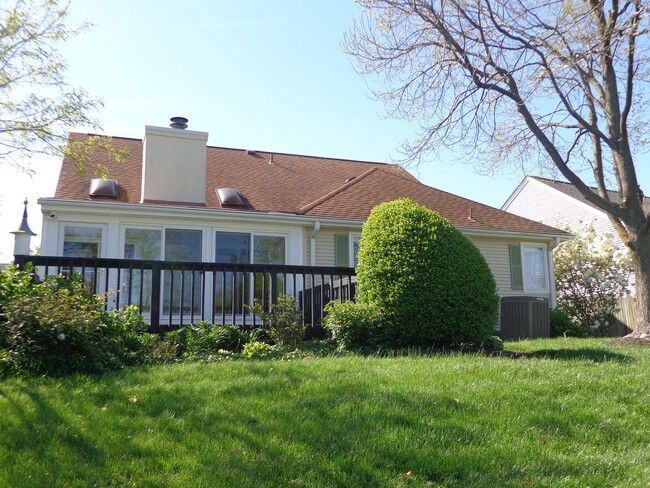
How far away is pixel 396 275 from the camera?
7.99 m

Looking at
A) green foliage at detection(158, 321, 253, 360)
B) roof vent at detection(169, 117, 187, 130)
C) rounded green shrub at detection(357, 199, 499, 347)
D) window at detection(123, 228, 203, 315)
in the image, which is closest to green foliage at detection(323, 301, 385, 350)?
rounded green shrub at detection(357, 199, 499, 347)

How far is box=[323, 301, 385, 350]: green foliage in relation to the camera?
7.82 m

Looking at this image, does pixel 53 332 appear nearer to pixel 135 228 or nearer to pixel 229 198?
pixel 135 228

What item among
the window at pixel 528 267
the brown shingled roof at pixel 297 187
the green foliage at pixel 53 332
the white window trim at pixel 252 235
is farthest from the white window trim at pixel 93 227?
the window at pixel 528 267

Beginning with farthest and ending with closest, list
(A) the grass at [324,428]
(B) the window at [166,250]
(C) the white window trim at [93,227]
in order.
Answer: (B) the window at [166,250], (C) the white window trim at [93,227], (A) the grass at [324,428]

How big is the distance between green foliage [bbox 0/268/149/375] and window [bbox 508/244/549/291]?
1207 centimetres

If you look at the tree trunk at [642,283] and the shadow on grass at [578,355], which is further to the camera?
the tree trunk at [642,283]

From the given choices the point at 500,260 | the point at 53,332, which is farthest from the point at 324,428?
the point at 500,260

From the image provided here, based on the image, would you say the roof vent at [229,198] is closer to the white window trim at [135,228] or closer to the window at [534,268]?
the white window trim at [135,228]

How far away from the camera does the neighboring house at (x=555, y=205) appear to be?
1057 inches

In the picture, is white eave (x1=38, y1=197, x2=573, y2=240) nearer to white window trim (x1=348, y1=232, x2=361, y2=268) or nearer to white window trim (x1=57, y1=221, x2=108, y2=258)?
white window trim (x1=57, y1=221, x2=108, y2=258)

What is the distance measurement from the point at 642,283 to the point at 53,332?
10.1 metres

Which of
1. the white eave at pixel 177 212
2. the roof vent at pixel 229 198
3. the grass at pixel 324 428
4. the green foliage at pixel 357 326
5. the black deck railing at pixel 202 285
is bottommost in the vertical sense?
the grass at pixel 324 428

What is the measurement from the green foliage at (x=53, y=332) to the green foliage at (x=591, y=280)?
45.9 feet
